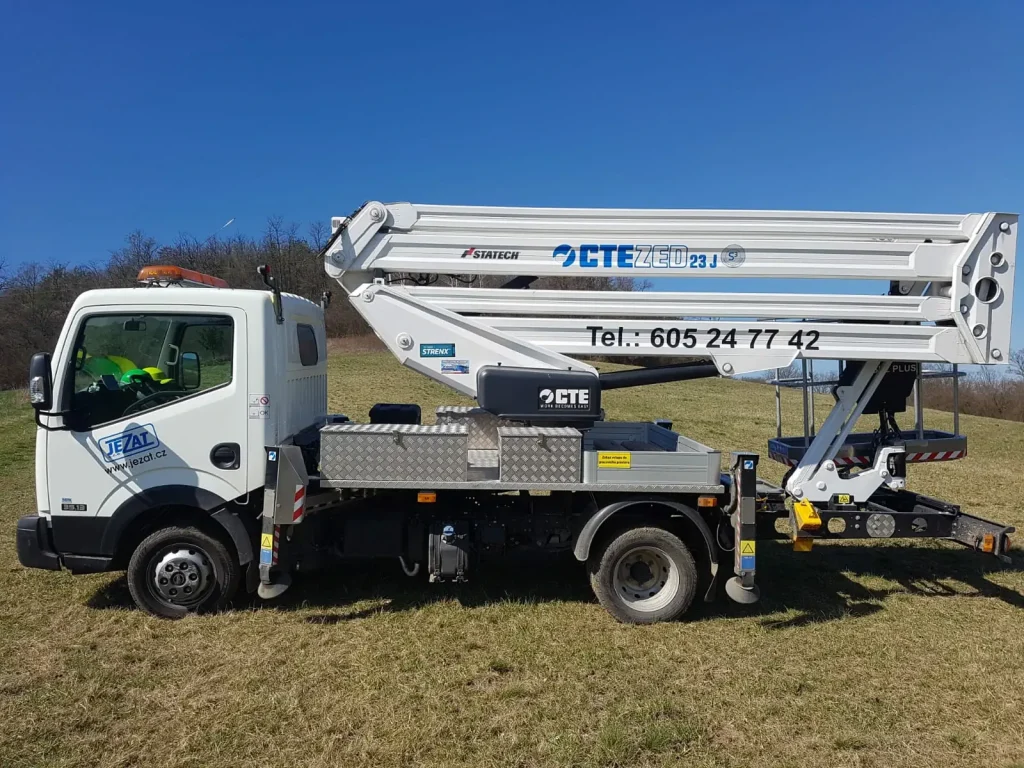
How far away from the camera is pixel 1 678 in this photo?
4.26 meters

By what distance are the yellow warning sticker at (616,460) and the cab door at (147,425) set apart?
2.72 m

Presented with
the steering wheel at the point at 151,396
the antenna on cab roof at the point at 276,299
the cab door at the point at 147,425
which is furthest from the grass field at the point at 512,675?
the antenna on cab roof at the point at 276,299

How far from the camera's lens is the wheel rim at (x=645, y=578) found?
5270 millimetres

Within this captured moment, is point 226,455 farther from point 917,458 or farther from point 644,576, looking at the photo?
point 917,458

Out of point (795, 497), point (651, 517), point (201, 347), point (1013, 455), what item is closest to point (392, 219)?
point (201, 347)

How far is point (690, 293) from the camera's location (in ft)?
17.7

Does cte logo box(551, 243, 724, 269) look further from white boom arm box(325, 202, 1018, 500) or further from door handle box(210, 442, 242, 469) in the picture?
door handle box(210, 442, 242, 469)

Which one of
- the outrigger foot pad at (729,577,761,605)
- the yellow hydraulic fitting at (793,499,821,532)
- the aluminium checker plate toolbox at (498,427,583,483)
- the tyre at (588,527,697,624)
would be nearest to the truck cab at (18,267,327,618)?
the aluminium checker plate toolbox at (498,427,583,483)

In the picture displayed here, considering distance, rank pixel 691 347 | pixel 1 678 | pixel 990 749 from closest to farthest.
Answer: pixel 990 749
pixel 1 678
pixel 691 347

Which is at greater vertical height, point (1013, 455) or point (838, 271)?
point (838, 271)

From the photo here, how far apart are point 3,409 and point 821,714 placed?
23926 mm

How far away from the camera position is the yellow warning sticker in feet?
16.5

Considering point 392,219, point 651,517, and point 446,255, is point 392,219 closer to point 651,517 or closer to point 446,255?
point 446,255

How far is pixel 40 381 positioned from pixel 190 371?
0.95m
